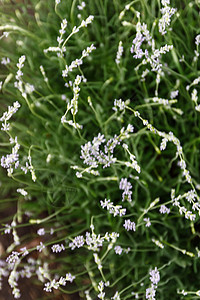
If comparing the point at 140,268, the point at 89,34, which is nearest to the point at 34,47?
the point at 89,34

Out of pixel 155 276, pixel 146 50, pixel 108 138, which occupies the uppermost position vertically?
pixel 146 50

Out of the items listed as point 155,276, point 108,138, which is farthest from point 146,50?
point 155,276

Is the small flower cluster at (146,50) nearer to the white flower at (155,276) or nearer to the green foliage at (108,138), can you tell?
the green foliage at (108,138)

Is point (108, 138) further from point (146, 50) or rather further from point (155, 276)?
point (155, 276)

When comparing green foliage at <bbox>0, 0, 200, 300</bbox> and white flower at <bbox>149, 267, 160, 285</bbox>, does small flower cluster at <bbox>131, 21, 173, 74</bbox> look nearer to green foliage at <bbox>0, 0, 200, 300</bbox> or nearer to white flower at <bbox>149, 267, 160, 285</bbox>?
green foliage at <bbox>0, 0, 200, 300</bbox>

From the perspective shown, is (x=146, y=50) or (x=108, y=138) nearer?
(x=146, y=50)

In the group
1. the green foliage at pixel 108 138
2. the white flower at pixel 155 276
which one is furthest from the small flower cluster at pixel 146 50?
the white flower at pixel 155 276

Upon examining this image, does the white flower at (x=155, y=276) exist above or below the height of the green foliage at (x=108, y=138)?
below

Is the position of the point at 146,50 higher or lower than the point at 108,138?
higher

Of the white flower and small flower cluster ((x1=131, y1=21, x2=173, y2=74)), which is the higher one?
small flower cluster ((x1=131, y1=21, x2=173, y2=74))

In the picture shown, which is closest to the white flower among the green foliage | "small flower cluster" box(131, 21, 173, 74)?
the green foliage

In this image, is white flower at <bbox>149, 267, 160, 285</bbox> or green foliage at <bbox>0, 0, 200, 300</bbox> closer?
white flower at <bbox>149, 267, 160, 285</bbox>

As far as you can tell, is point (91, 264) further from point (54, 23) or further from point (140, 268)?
point (54, 23)

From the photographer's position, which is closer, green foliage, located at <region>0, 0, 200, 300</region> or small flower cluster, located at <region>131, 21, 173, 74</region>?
small flower cluster, located at <region>131, 21, 173, 74</region>
